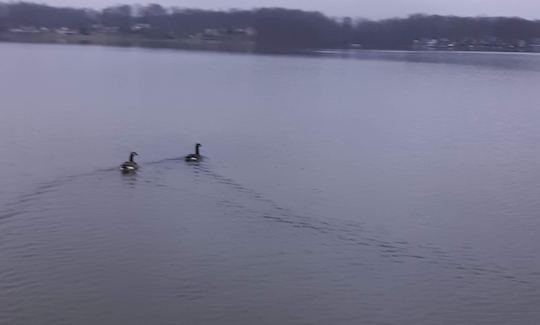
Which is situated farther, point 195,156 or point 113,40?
point 113,40

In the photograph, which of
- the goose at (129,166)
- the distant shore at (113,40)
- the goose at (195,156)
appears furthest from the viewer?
the distant shore at (113,40)

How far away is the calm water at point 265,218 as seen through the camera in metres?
11.3

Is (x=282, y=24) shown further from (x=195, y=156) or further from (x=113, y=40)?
(x=195, y=156)

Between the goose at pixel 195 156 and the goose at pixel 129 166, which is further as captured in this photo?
the goose at pixel 195 156

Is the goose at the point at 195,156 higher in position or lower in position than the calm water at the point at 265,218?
higher

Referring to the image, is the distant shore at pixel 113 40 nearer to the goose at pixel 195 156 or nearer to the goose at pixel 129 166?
the goose at pixel 195 156

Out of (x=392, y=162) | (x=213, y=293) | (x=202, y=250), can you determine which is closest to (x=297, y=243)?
(x=202, y=250)

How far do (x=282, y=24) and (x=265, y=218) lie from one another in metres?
113

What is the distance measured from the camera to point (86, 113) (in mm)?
29391

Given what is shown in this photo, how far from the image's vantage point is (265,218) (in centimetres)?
1530

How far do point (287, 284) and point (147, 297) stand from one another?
7.50 feet

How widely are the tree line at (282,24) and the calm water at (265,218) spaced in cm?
10127

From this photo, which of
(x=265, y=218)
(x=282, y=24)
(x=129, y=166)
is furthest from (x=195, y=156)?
(x=282, y=24)

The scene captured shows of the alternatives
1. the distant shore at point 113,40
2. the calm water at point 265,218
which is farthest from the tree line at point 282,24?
the calm water at point 265,218
